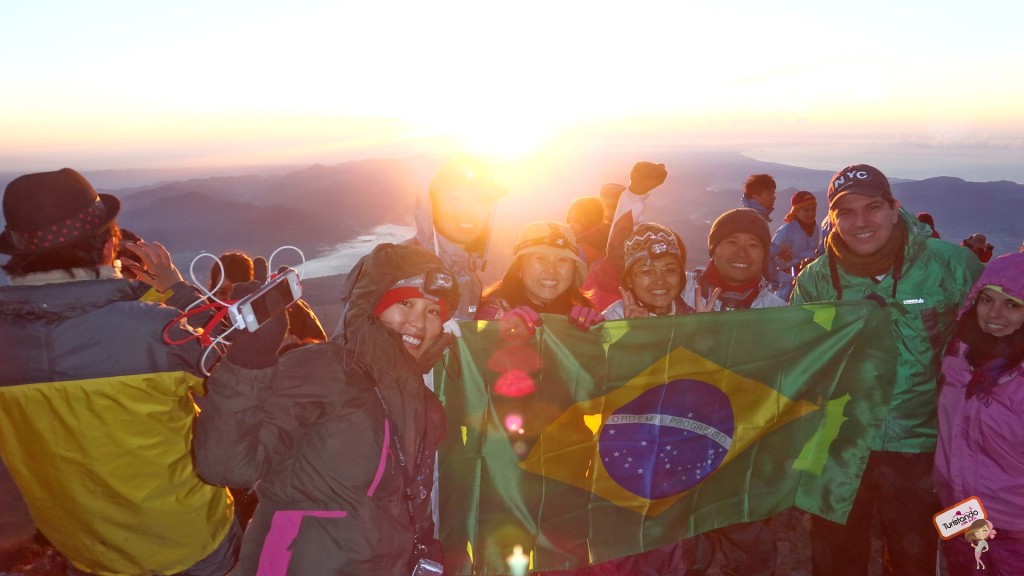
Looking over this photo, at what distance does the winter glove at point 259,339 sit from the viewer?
183 centimetres

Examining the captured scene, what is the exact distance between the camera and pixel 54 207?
2.25 m

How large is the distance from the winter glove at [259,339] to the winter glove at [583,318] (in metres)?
1.87

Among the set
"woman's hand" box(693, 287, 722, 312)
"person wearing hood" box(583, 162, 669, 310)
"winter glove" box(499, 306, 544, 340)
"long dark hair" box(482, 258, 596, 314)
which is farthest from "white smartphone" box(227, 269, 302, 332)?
"person wearing hood" box(583, 162, 669, 310)

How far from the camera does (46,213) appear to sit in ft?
7.29

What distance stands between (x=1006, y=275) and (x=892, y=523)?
1.84 metres

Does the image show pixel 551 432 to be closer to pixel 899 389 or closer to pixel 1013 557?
pixel 899 389

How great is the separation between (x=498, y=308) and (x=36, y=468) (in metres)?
2.55

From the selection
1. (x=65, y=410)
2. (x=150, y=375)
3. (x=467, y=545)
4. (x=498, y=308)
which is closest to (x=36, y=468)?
(x=65, y=410)

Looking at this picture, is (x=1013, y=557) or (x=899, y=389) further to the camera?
(x=899, y=389)

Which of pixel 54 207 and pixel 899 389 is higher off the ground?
pixel 54 207

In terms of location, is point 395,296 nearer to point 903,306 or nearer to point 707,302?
point 707,302

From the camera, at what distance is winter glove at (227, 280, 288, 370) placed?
6.02ft

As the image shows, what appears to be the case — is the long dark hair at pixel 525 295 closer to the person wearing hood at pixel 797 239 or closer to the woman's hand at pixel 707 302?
the woman's hand at pixel 707 302

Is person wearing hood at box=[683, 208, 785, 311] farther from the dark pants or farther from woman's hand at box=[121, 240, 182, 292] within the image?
woman's hand at box=[121, 240, 182, 292]
